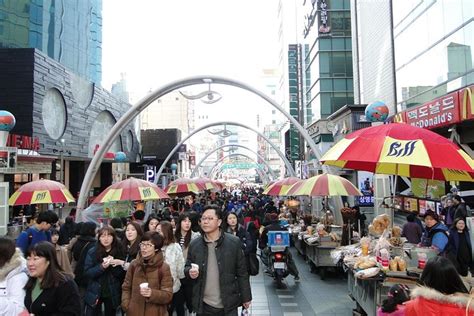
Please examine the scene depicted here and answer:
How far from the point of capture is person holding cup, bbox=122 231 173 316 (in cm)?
477

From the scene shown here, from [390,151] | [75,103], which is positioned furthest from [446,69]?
[75,103]

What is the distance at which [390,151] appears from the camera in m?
4.89

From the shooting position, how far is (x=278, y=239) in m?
10.3

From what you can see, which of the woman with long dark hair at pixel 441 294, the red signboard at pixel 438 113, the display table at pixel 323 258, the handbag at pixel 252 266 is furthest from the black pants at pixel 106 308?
the red signboard at pixel 438 113

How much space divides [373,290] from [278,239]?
13.8 ft

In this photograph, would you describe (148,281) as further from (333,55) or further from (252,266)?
(333,55)

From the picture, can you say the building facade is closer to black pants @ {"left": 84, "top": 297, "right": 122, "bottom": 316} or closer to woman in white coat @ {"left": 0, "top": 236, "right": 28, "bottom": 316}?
black pants @ {"left": 84, "top": 297, "right": 122, "bottom": 316}

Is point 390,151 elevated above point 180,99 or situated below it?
below

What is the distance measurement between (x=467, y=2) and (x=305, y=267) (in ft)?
34.0

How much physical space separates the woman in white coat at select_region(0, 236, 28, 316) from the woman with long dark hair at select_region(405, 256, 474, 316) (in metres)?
3.38

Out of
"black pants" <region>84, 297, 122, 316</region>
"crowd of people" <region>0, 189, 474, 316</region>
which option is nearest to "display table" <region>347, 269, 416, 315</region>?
"crowd of people" <region>0, 189, 474, 316</region>

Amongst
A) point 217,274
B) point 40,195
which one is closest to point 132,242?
point 217,274

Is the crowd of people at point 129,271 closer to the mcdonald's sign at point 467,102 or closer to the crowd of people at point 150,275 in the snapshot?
the crowd of people at point 150,275

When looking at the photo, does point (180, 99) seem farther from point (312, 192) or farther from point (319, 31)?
point (312, 192)
